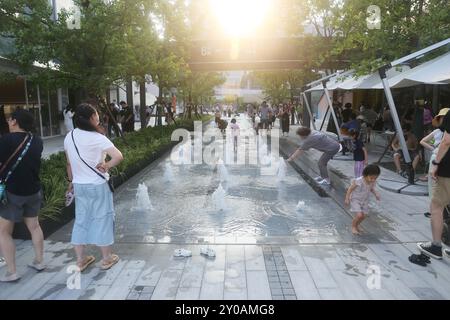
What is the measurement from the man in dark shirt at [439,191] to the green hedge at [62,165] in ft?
16.9

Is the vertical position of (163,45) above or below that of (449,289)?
above

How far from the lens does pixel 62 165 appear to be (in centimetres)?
859

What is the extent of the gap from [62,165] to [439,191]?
7.13 metres

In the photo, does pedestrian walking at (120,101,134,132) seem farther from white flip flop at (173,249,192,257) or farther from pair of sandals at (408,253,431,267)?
pair of sandals at (408,253,431,267)

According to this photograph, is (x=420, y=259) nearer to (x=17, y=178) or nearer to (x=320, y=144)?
(x=320, y=144)

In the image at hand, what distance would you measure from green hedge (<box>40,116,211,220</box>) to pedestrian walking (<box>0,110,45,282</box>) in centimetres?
158

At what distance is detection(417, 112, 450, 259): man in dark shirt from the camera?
14.5 feet

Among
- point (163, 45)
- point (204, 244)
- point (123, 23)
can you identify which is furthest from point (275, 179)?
point (163, 45)

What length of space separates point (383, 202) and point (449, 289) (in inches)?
135

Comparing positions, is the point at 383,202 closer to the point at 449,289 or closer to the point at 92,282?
the point at 449,289

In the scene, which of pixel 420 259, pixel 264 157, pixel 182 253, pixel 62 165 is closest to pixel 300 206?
pixel 420 259

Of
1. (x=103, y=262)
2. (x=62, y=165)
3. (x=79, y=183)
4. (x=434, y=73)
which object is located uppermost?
(x=434, y=73)
